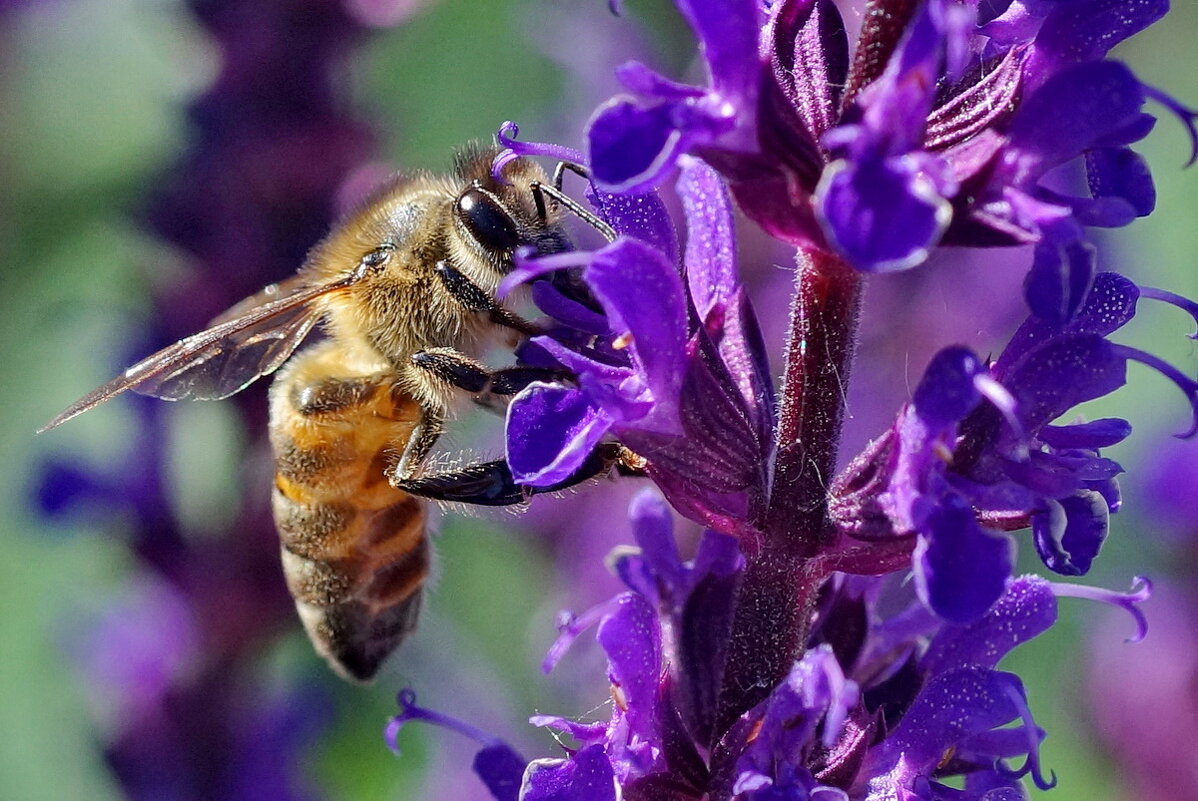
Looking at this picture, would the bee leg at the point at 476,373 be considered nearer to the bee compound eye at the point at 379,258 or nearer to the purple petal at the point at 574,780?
the bee compound eye at the point at 379,258

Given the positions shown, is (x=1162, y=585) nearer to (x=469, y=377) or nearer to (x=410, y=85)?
(x=469, y=377)

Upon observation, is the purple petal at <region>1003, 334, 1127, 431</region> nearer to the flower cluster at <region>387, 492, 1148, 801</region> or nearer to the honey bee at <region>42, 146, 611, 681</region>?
the flower cluster at <region>387, 492, 1148, 801</region>

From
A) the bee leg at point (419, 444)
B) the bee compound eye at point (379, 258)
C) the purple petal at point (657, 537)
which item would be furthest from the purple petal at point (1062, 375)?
the bee compound eye at point (379, 258)

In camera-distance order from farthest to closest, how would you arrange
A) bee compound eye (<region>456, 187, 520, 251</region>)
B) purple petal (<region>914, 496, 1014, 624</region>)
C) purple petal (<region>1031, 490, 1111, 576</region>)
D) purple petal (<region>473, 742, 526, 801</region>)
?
bee compound eye (<region>456, 187, 520, 251</region>) < purple petal (<region>473, 742, 526, 801</region>) < purple petal (<region>1031, 490, 1111, 576</region>) < purple petal (<region>914, 496, 1014, 624</region>)

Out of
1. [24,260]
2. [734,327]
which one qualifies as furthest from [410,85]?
[734,327]

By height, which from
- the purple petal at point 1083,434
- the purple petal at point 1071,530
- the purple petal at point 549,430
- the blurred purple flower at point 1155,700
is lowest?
the blurred purple flower at point 1155,700

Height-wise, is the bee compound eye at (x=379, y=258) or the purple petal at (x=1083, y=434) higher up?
the purple petal at (x=1083, y=434)

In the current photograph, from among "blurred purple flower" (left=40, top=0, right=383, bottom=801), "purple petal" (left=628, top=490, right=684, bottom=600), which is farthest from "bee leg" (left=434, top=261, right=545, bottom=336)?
"blurred purple flower" (left=40, top=0, right=383, bottom=801)

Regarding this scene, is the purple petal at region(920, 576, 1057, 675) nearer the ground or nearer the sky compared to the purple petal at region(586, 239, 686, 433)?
nearer the ground

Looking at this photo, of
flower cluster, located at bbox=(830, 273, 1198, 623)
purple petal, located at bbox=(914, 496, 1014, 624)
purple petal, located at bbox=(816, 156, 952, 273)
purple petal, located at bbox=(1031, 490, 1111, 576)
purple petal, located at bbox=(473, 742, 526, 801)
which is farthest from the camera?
purple petal, located at bbox=(473, 742, 526, 801)
